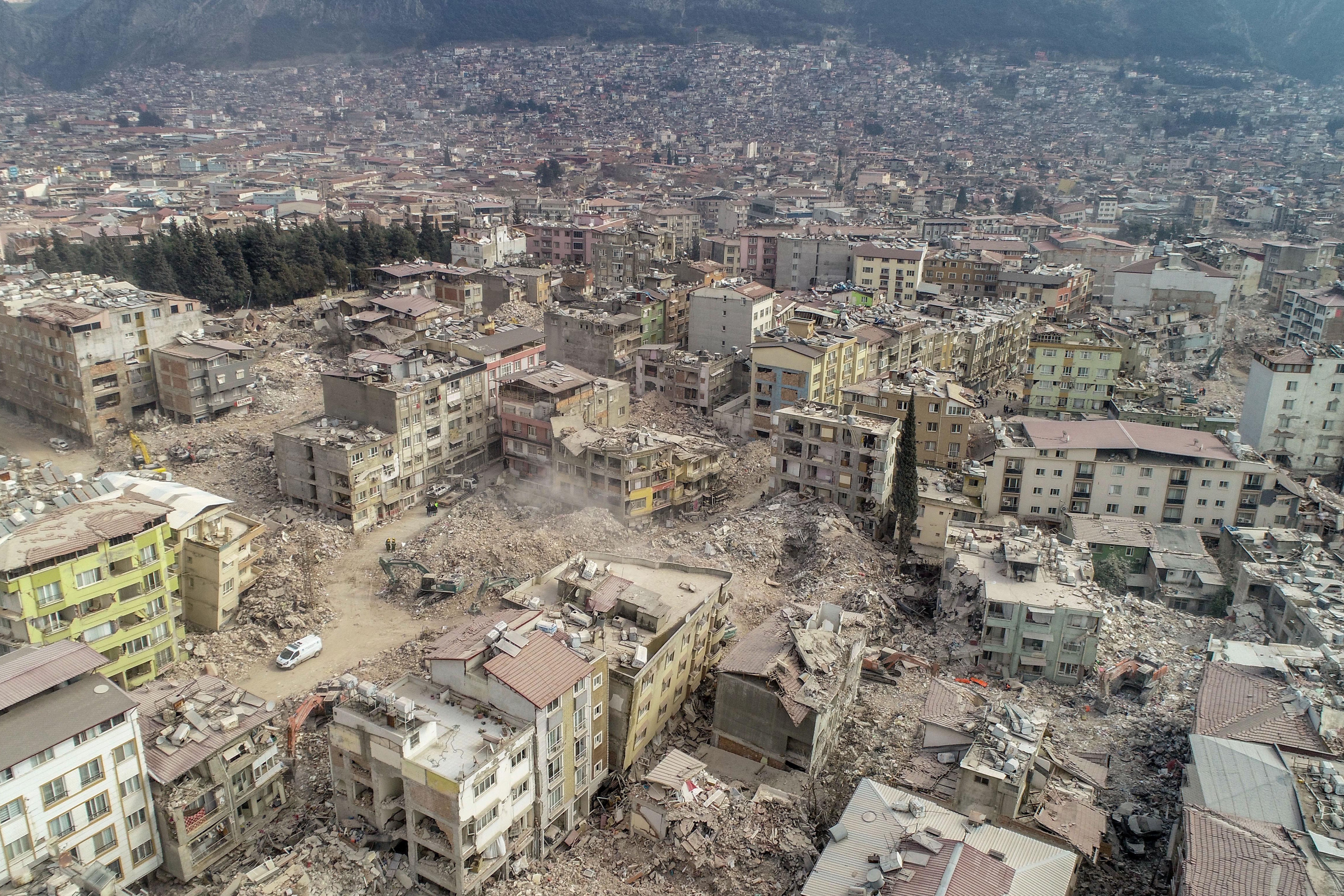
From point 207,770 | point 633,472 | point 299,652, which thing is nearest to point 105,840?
point 207,770

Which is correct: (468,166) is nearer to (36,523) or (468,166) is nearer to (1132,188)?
(1132,188)

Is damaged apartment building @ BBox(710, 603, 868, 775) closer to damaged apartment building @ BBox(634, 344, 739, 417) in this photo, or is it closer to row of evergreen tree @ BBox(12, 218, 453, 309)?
damaged apartment building @ BBox(634, 344, 739, 417)

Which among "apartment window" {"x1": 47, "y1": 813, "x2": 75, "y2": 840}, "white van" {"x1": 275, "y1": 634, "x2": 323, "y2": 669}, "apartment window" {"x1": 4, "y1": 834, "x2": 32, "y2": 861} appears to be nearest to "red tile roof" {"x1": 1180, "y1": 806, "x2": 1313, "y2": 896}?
"apartment window" {"x1": 47, "y1": 813, "x2": 75, "y2": 840}

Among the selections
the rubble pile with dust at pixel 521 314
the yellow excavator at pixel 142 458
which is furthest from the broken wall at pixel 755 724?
the rubble pile with dust at pixel 521 314

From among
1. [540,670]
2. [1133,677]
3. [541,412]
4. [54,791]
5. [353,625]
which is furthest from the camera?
[541,412]

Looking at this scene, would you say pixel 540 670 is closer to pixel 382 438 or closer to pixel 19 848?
pixel 19 848

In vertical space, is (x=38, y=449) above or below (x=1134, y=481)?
below
